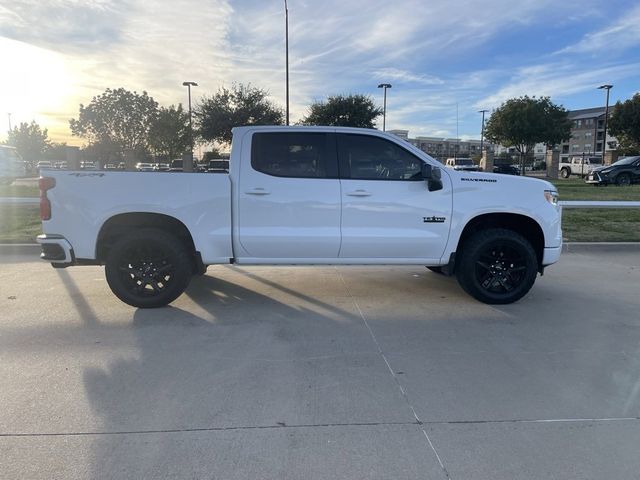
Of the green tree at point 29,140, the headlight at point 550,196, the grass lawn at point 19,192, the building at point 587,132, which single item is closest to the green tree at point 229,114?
the grass lawn at point 19,192

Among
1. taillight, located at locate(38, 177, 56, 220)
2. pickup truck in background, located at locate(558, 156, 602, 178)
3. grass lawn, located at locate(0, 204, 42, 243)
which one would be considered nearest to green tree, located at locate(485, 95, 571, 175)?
pickup truck in background, located at locate(558, 156, 602, 178)

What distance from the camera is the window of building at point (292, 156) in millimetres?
5520

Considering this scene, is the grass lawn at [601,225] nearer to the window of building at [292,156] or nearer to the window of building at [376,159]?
the window of building at [376,159]

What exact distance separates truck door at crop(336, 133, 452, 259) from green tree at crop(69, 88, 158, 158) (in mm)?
42815

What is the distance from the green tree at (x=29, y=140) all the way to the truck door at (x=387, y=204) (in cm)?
8415

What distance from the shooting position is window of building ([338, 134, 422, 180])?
18.3ft

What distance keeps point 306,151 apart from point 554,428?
3719 mm

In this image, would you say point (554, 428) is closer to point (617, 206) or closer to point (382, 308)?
point (382, 308)

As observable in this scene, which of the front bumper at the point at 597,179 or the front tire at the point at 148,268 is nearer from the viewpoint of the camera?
the front tire at the point at 148,268

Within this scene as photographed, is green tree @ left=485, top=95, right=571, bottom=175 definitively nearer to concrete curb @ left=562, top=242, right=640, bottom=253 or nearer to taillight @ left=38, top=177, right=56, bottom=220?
concrete curb @ left=562, top=242, right=640, bottom=253

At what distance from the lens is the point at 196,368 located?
4.02 m

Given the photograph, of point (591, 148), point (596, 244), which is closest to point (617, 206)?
point (596, 244)

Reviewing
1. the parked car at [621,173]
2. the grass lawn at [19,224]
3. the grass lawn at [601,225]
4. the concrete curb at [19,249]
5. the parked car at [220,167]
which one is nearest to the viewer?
the parked car at [220,167]

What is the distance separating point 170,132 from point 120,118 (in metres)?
4.55
